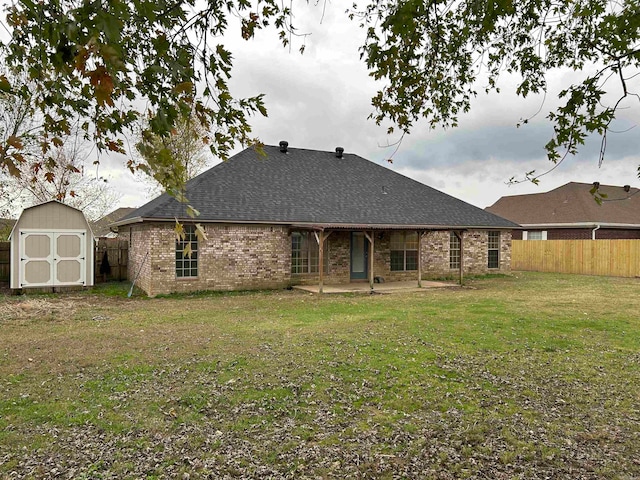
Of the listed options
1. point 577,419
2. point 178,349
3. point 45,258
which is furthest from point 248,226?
point 577,419

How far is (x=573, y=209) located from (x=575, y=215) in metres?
0.67

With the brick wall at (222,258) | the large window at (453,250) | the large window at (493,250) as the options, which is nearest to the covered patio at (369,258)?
the large window at (453,250)

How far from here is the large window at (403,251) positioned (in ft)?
62.7

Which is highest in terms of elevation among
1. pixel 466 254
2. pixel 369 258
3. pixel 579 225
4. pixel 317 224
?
pixel 579 225

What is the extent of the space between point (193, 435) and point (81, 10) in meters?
3.69

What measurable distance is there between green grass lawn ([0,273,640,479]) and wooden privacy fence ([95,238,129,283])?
7.91 m

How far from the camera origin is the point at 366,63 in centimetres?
461

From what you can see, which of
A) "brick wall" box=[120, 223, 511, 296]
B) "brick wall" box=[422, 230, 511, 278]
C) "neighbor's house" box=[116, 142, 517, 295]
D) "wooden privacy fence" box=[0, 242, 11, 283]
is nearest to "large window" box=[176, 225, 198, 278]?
"neighbor's house" box=[116, 142, 517, 295]

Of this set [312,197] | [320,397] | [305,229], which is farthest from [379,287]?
[320,397]

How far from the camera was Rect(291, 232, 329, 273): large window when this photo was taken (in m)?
17.2

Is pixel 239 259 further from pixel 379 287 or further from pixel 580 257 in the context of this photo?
pixel 580 257

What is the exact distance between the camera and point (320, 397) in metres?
5.34

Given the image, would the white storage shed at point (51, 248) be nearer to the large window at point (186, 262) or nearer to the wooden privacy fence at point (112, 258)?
the wooden privacy fence at point (112, 258)

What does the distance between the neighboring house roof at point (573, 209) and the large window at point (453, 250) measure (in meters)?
11.2
